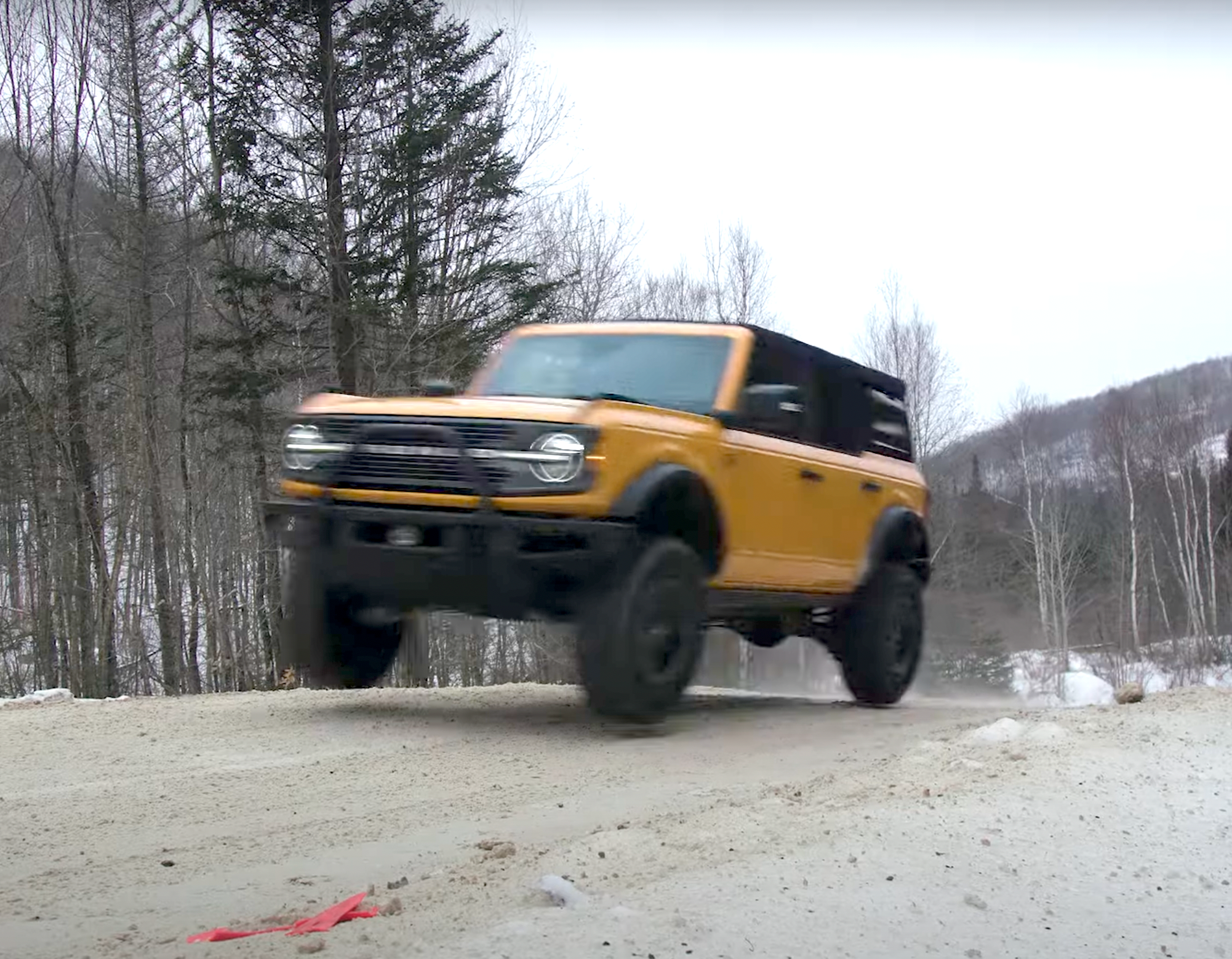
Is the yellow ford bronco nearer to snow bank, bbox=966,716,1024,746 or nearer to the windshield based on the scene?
the windshield

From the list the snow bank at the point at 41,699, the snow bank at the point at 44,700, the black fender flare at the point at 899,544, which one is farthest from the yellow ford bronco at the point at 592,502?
the snow bank at the point at 41,699

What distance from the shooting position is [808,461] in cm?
781

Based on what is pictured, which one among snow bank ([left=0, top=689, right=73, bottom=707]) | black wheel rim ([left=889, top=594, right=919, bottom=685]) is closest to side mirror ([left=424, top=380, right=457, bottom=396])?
black wheel rim ([left=889, top=594, right=919, bottom=685])

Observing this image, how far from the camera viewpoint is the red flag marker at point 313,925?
11.2ft

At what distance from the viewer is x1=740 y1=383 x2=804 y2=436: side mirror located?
7137 millimetres

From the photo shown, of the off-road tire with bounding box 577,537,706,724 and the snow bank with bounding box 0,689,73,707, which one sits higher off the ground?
the off-road tire with bounding box 577,537,706,724

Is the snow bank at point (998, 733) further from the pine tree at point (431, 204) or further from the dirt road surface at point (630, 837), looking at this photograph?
the pine tree at point (431, 204)

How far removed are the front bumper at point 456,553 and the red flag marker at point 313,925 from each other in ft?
8.18

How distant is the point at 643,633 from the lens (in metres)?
6.23

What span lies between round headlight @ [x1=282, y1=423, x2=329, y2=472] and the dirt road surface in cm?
144

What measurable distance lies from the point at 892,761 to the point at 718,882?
2299mm

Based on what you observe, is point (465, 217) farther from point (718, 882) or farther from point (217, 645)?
point (718, 882)

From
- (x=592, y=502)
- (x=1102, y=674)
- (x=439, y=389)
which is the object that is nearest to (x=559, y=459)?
(x=592, y=502)

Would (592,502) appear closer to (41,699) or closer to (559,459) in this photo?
(559,459)
